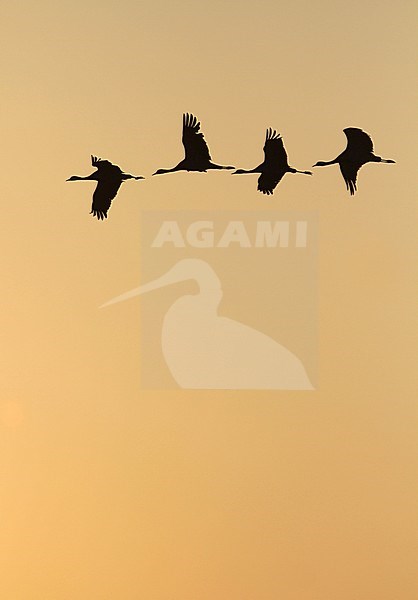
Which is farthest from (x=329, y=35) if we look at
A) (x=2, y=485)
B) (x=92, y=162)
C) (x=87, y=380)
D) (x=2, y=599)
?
(x=2, y=599)

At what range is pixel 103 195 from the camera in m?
2.62

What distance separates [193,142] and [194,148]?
0.07ft

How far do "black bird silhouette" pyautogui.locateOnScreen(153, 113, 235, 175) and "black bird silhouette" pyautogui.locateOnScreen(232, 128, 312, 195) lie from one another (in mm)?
113

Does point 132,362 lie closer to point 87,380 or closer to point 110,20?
point 87,380

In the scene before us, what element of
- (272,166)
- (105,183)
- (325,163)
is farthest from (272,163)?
(105,183)

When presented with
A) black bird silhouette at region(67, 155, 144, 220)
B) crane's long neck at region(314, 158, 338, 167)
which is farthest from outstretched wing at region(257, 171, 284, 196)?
black bird silhouette at region(67, 155, 144, 220)

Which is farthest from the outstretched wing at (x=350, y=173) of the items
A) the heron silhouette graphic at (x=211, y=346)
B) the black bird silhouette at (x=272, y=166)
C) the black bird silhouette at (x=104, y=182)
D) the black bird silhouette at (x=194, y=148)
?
the black bird silhouette at (x=104, y=182)

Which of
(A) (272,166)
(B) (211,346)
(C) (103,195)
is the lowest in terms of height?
(B) (211,346)

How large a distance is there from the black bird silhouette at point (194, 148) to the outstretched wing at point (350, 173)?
44 centimetres

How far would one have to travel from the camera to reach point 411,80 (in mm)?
2598

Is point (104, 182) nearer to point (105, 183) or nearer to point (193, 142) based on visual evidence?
point (105, 183)

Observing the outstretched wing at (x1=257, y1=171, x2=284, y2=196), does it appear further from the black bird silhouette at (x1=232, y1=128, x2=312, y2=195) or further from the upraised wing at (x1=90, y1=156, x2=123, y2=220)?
the upraised wing at (x1=90, y1=156, x2=123, y2=220)

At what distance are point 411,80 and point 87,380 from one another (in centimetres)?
158

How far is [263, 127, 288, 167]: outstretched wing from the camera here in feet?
8.52
